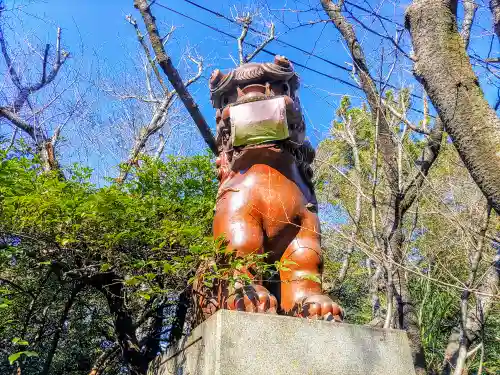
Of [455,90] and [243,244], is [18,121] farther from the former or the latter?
[455,90]

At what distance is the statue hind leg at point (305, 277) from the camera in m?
2.53

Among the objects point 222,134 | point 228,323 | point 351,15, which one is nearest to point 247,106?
point 222,134

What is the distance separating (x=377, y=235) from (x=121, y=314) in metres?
2.02

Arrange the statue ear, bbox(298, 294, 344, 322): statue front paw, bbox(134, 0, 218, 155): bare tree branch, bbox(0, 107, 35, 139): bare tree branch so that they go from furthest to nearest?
bbox(0, 107, 35, 139): bare tree branch → bbox(134, 0, 218, 155): bare tree branch → the statue ear → bbox(298, 294, 344, 322): statue front paw

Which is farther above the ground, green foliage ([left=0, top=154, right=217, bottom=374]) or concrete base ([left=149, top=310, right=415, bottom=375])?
green foliage ([left=0, top=154, right=217, bottom=374])

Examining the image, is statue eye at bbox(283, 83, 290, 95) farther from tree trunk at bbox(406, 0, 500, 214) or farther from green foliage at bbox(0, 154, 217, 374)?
green foliage at bbox(0, 154, 217, 374)

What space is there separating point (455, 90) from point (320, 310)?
1268mm

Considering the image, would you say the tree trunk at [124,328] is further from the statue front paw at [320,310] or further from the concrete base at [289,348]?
the statue front paw at [320,310]

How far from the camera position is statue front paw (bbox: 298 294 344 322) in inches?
98.0

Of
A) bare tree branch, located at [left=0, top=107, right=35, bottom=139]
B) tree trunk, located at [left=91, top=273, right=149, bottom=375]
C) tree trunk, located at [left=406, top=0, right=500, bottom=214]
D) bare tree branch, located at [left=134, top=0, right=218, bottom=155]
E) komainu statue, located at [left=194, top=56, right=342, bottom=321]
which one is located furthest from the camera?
bare tree branch, located at [left=0, top=107, right=35, bottom=139]

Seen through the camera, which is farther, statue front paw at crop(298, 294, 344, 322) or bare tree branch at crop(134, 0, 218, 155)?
bare tree branch at crop(134, 0, 218, 155)

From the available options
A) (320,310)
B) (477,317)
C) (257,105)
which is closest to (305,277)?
(320,310)

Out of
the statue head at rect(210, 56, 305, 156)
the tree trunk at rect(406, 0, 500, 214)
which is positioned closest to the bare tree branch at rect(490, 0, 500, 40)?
the tree trunk at rect(406, 0, 500, 214)

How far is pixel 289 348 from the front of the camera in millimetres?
2242
